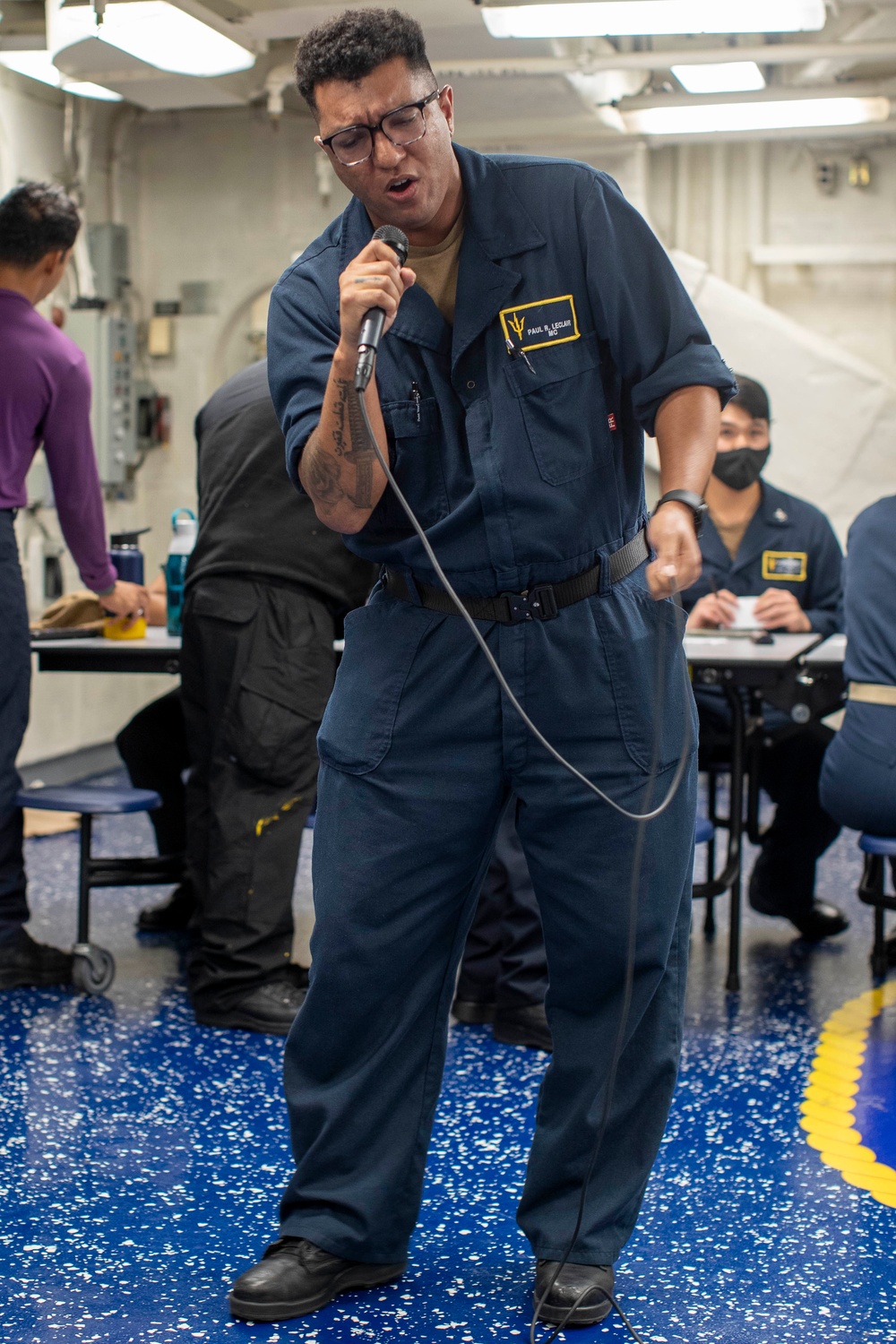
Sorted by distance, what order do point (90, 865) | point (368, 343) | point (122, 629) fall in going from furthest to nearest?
point (122, 629) < point (90, 865) < point (368, 343)

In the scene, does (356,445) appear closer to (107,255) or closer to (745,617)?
(745,617)

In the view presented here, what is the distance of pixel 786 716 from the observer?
13.9 feet

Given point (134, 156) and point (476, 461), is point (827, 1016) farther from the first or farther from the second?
point (134, 156)

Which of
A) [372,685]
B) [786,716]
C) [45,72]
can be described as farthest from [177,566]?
[45,72]

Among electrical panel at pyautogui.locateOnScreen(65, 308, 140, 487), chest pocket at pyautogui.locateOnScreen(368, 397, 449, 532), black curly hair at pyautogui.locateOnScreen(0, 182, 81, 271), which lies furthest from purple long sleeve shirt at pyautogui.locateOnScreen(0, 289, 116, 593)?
electrical panel at pyautogui.locateOnScreen(65, 308, 140, 487)

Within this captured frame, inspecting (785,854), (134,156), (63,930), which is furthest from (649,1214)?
(134,156)

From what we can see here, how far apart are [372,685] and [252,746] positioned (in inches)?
54.3

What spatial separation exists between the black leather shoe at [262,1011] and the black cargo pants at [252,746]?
0.06 feet

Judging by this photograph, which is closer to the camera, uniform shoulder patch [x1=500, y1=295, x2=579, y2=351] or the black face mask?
uniform shoulder patch [x1=500, y1=295, x2=579, y2=351]

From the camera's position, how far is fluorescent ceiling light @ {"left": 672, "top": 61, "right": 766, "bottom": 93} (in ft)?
19.2

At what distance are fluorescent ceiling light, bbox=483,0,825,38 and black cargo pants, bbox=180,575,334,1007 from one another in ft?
8.20

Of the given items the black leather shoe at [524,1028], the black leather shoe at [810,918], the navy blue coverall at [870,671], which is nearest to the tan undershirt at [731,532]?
the black leather shoe at [810,918]

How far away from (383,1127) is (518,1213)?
9.6 inches

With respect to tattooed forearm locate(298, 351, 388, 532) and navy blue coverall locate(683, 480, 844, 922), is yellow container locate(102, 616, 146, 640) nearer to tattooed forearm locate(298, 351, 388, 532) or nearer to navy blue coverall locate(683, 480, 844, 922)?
navy blue coverall locate(683, 480, 844, 922)
